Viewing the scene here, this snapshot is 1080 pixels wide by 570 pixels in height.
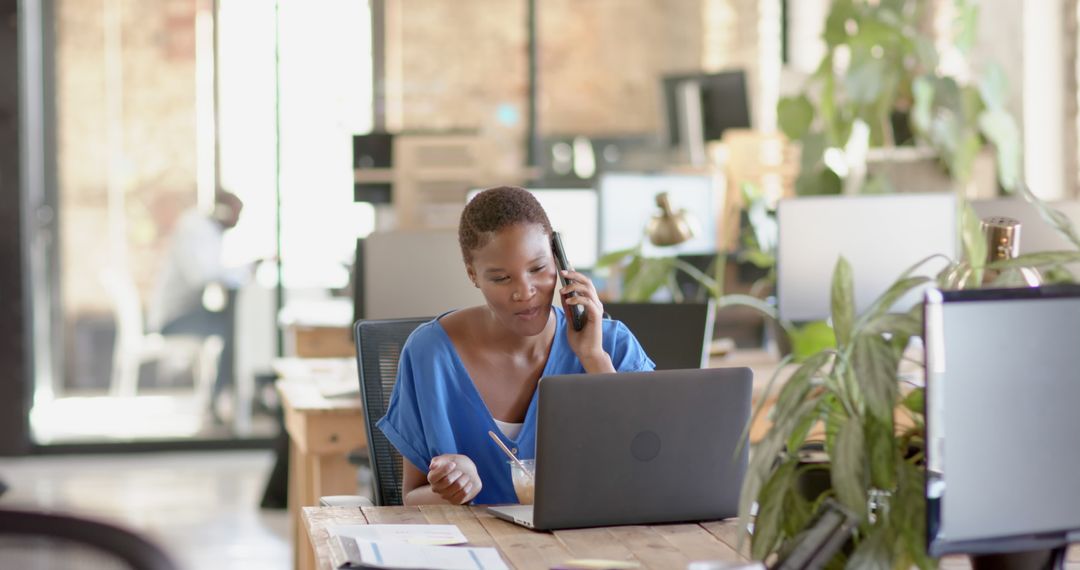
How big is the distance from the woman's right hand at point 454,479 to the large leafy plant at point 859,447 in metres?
0.63

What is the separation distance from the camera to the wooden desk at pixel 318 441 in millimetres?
3645

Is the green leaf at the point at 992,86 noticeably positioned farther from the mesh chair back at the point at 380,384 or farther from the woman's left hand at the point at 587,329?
the woman's left hand at the point at 587,329

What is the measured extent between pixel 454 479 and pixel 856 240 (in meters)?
2.22

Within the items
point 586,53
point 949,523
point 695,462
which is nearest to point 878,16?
point 586,53

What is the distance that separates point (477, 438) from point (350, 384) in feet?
5.76

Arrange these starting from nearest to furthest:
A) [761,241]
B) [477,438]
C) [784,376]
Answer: [477,438], [784,376], [761,241]

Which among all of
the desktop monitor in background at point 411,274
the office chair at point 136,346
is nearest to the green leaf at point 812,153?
the desktop monitor in background at point 411,274

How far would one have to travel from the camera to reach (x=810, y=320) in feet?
13.5

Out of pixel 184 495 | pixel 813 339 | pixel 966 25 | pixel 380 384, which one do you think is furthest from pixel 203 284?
pixel 380 384

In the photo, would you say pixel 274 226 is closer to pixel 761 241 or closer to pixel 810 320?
pixel 761 241

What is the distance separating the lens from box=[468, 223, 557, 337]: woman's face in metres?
2.26

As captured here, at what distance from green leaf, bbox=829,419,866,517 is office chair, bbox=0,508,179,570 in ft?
2.56

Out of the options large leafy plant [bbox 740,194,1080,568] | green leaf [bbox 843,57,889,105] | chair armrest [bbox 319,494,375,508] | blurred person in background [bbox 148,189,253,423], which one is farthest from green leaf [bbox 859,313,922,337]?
blurred person in background [bbox 148,189,253,423]

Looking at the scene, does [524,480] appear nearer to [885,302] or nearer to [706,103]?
[885,302]
